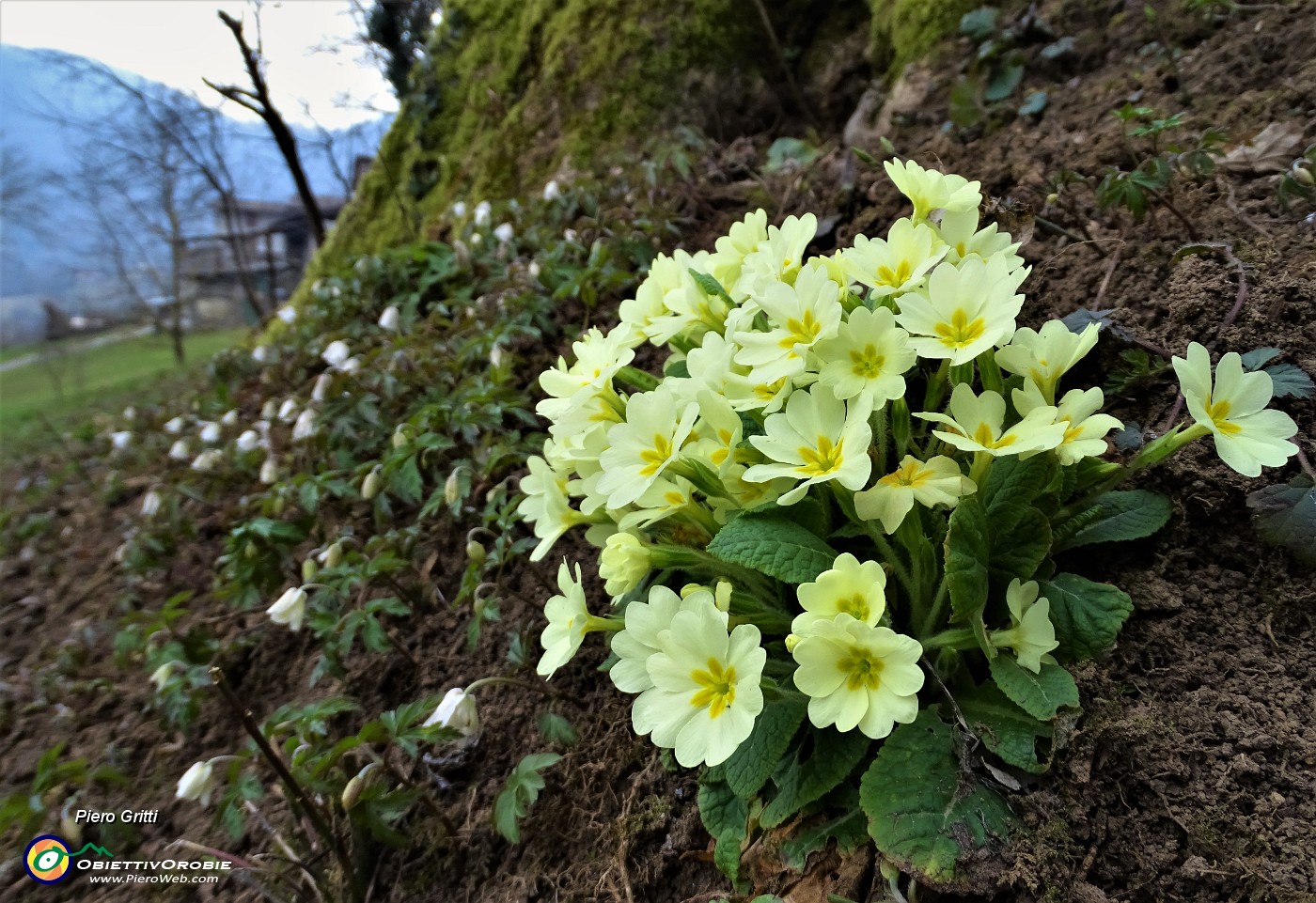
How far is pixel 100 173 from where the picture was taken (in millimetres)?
5867

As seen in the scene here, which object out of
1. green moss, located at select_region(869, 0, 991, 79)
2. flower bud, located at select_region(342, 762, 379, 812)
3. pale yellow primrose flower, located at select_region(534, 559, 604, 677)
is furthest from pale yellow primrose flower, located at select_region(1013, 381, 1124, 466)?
green moss, located at select_region(869, 0, 991, 79)

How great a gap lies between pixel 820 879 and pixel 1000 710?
1.13 ft

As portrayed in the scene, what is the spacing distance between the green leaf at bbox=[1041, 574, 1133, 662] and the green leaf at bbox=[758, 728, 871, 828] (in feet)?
1.01

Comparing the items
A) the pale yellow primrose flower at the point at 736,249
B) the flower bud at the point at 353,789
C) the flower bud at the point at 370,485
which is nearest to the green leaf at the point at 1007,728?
the pale yellow primrose flower at the point at 736,249

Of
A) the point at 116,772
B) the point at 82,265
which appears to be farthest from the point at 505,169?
the point at 82,265

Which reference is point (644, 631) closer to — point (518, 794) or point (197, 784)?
point (518, 794)

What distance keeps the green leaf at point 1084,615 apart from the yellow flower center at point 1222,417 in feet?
0.82

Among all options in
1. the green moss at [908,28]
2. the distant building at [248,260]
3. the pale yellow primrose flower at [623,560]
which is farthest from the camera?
the distant building at [248,260]

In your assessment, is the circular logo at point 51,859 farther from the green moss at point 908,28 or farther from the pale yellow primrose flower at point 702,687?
the green moss at point 908,28

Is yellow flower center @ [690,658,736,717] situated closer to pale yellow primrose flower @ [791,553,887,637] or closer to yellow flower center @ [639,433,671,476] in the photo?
pale yellow primrose flower @ [791,553,887,637]

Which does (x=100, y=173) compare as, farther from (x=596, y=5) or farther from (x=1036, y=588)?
(x=1036, y=588)

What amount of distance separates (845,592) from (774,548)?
0.12 meters

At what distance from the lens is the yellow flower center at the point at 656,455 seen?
0.99m

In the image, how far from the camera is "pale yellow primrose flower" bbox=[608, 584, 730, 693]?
92cm
